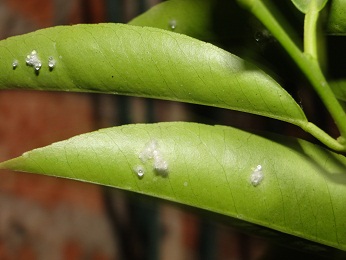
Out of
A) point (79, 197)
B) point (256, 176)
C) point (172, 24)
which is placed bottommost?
point (79, 197)

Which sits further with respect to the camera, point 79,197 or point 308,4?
point 79,197

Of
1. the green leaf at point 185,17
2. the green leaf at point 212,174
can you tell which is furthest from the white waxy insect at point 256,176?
the green leaf at point 185,17

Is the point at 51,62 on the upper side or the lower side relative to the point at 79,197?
upper

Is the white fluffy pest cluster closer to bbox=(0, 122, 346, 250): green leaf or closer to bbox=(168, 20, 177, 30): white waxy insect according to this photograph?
bbox=(0, 122, 346, 250): green leaf

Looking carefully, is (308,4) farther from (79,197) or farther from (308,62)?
(79,197)

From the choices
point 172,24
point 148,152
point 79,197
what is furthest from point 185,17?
point 79,197

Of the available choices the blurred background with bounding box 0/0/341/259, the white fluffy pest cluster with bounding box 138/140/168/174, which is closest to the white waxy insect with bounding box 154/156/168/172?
the white fluffy pest cluster with bounding box 138/140/168/174
